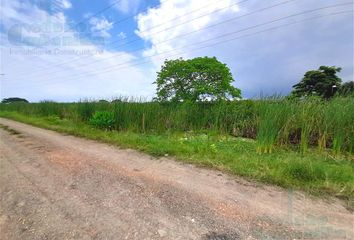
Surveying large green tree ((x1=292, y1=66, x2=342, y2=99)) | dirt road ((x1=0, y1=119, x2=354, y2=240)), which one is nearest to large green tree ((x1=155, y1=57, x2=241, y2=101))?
dirt road ((x1=0, y1=119, x2=354, y2=240))

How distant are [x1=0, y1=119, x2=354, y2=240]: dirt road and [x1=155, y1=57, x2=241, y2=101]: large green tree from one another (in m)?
7.26

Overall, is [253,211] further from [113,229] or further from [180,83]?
[180,83]

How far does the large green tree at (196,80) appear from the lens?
11.6 m

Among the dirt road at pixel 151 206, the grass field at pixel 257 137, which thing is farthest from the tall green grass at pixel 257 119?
the dirt road at pixel 151 206

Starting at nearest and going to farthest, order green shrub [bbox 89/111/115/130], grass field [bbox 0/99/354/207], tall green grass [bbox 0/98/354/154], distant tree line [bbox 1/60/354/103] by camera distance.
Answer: grass field [bbox 0/99/354/207] → tall green grass [bbox 0/98/354/154] → green shrub [bbox 89/111/115/130] → distant tree line [bbox 1/60/354/103]

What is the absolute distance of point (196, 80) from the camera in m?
12.1

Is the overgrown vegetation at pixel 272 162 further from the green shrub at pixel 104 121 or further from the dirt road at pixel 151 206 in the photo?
the green shrub at pixel 104 121

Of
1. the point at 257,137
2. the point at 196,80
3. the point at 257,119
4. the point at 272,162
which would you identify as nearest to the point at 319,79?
the point at 196,80

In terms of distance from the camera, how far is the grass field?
399cm

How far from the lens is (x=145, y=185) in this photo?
3682 mm

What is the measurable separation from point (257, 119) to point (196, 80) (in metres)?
5.00

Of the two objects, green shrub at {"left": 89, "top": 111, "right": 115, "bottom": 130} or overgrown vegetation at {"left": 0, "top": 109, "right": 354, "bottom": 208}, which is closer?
overgrown vegetation at {"left": 0, "top": 109, "right": 354, "bottom": 208}

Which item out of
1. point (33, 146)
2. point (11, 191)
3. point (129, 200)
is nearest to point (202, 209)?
point (129, 200)

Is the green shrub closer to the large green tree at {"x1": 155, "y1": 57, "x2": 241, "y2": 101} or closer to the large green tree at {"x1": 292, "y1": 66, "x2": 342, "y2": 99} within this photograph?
the large green tree at {"x1": 155, "y1": 57, "x2": 241, "y2": 101}
